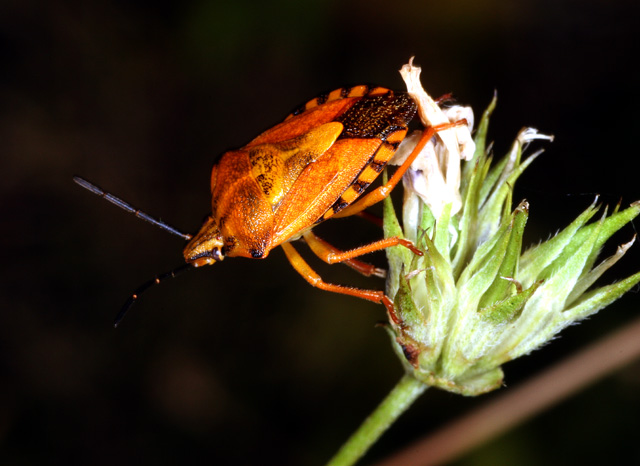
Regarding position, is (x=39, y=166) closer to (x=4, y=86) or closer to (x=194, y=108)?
(x=4, y=86)

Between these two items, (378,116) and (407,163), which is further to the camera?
(378,116)

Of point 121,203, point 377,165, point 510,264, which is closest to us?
point 510,264

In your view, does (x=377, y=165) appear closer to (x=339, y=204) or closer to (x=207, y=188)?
(x=339, y=204)

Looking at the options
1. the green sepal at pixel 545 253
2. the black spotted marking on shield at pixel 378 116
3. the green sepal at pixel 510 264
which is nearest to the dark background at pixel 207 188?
the black spotted marking on shield at pixel 378 116

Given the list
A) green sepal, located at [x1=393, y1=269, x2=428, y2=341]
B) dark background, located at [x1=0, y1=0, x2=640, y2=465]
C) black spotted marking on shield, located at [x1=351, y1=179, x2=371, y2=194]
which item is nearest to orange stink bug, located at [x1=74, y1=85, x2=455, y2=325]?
black spotted marking on shield, located at [x1=351, y1=179, x2=371, y2=194]

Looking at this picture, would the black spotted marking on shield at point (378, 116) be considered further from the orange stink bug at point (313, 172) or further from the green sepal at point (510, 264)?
the green sepal at point (510, 264)

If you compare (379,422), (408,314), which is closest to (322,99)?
(408,314)

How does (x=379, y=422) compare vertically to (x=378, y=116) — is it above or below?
below
